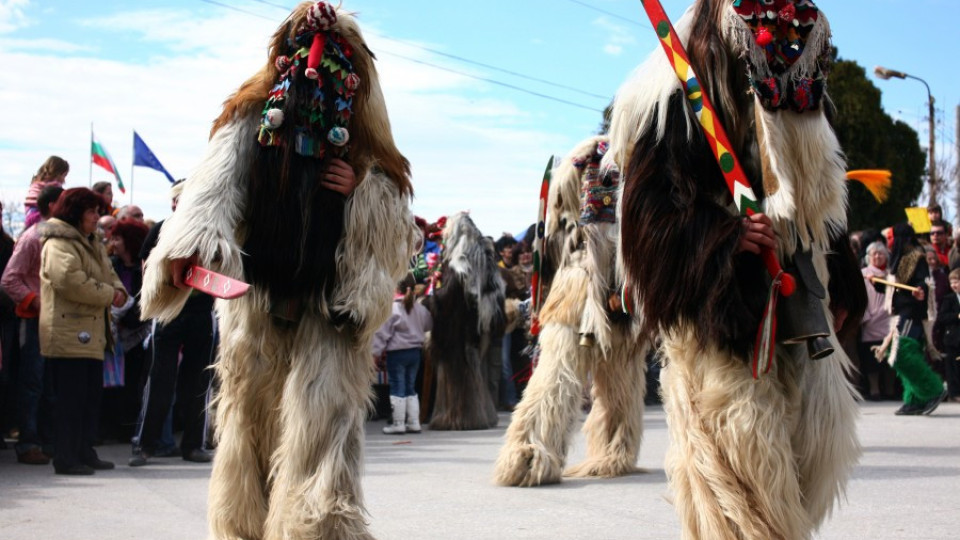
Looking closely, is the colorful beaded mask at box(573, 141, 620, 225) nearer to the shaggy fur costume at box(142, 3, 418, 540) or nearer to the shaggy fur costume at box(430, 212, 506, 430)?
the shaggy fur costume at box(142, 3, 418, 540)

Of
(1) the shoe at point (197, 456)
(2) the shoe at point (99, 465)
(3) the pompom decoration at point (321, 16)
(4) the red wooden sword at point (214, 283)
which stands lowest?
(2) the shoe at point (99, 465)

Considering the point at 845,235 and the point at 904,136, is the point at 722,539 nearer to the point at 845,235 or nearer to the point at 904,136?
the point at 845,235

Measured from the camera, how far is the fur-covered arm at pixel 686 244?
3.66 meters

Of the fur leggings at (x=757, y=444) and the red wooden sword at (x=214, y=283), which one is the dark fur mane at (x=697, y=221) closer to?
the fur leggings at (x=757, y=444)

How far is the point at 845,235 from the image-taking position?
400 cm

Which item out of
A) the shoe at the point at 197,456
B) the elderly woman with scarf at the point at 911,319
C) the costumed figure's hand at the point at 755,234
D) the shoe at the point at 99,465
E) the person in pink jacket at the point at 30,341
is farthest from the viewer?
the elderly woman with scarf at the point at 911,319

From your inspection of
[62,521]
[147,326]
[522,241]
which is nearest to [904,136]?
[522,241]

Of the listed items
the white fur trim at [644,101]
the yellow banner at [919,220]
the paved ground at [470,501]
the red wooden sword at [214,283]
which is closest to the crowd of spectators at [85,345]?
the paved ground at [470,501]

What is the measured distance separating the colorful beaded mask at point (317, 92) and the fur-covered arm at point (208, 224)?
149mm

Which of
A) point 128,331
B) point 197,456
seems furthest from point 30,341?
point 197,456

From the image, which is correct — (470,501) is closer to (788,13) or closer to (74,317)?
(74,317)

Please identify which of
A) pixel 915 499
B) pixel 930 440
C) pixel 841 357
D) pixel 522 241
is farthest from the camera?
pixel 522 241

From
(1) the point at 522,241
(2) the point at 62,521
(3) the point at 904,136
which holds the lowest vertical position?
(2) the point at 62,521

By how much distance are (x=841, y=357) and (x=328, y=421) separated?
79.5 inches
